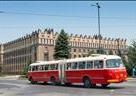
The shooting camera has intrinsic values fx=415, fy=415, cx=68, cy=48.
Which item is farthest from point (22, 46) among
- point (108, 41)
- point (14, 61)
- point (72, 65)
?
point (72, 65)

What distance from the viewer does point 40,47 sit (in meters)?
141

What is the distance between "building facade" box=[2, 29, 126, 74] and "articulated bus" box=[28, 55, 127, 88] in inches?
3527

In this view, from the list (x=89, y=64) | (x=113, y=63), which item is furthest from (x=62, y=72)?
(x=113, y=63)

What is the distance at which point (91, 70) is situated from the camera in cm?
3195

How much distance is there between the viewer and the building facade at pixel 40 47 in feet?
466

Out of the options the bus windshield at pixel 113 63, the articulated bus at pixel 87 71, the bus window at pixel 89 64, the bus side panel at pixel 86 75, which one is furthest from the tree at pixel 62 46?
the bus windshield at pixel 113 63

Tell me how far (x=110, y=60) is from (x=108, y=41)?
13778 cm

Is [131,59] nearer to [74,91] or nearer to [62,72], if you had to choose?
[62,72]

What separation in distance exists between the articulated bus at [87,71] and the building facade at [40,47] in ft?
294

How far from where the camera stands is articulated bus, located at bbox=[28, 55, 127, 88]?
30423 millimetres

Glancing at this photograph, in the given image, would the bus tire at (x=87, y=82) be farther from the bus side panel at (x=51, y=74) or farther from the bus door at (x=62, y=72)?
the bus side panel at (x=51, y=74)

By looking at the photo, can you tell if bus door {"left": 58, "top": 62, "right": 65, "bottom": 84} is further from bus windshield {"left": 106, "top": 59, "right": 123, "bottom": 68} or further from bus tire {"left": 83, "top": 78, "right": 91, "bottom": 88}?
bus windshield {"left": 106, "top": 59, "right": 123, "bottom": 68}

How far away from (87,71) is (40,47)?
108842 mm

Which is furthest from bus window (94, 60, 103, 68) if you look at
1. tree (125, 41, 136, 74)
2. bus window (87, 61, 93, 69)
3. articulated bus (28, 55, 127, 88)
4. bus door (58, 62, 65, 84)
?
tree (125, 41, 136, 74)
